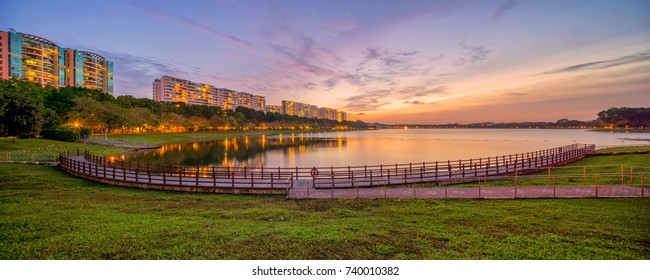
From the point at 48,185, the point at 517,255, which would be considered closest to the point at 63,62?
the point at 48,185

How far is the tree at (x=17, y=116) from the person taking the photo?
4006 centimetres

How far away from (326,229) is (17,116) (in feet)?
168

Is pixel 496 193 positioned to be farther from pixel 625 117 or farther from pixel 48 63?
pixel 48 63

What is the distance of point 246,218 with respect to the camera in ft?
36.8

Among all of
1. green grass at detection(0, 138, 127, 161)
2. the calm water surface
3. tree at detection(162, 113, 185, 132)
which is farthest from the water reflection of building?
tree at detection(162, 113, 185, 132)

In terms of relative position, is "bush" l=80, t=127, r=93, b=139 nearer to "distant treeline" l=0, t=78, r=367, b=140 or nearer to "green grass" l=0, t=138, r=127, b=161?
"distant treeline" l=0, t=78, r=367, b=140

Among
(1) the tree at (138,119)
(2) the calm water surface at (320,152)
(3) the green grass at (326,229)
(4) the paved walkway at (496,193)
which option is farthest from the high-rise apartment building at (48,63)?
(4) the paved walkway at (496,193)

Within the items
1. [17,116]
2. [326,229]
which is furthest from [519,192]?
[17,116]

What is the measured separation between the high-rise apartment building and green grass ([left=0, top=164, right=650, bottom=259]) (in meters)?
117

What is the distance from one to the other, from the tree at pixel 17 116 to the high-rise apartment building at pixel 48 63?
232ft

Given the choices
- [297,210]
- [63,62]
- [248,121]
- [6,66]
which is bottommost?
[297,210]

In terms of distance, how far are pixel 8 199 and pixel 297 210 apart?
12711mm

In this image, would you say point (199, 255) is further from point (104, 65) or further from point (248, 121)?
Result: point (104, 65)

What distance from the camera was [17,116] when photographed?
4050cm
